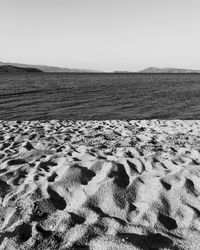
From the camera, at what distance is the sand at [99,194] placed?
144 inches

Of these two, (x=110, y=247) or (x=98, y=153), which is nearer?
(x=110, y=247)

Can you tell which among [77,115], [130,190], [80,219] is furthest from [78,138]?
[77,115]

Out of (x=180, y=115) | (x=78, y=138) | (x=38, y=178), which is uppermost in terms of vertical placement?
(x=38, y=178)

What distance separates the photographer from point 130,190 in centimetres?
498

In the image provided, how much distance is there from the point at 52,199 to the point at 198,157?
13.1ft

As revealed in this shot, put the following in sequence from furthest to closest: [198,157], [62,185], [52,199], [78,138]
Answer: [78,138], [198,157], [62,185], [52,199]

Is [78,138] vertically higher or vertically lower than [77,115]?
higher

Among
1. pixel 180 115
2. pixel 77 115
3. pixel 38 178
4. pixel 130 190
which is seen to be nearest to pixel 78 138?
pixel 38 178

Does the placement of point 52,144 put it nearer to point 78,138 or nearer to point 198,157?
point 78,138

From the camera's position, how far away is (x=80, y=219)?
4.09 m

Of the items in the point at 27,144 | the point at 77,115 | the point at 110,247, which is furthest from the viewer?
the point at 77,115

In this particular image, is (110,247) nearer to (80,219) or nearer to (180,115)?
(80,219)

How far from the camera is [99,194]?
4797 millimetres

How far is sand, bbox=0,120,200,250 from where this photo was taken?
366 cm
